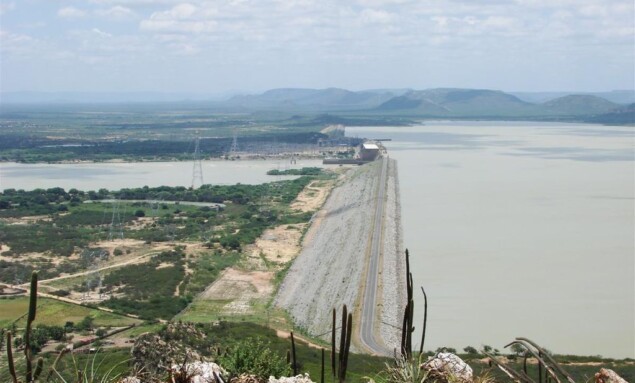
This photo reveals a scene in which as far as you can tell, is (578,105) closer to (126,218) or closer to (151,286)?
(126,218)

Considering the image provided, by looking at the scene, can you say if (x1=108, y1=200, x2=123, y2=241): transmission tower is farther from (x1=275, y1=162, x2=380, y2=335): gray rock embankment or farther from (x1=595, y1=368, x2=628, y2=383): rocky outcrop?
(x1=595, y1=368, x2=628, y2=383): rocky outcrop

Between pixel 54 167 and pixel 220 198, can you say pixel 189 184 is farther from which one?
pixel 54 167

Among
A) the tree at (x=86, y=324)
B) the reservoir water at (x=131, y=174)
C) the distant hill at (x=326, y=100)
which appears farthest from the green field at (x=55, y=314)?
the distant hill at (x=326, y=100)

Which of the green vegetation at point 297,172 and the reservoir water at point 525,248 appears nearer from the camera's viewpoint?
the reservoir water at point 525,248

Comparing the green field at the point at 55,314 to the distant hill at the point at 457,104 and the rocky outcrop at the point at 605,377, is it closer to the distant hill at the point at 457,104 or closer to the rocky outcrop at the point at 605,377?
the rocky outcrop at the point at 605,377

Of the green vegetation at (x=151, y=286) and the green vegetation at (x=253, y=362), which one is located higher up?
the green vegetation at (x=253, y=362)

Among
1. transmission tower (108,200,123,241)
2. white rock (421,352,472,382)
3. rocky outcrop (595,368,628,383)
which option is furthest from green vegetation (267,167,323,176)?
rocky outcrop (595,368,628,383)

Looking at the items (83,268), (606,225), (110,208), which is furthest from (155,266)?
(606,225)
